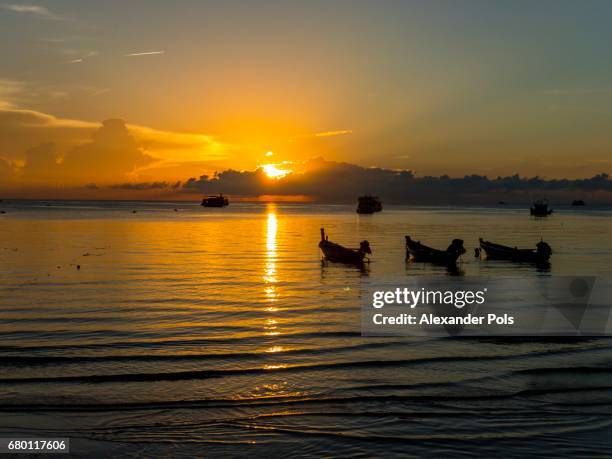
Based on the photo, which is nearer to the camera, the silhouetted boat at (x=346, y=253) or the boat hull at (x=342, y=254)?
the silhouetted boat at (x=346, y=253)

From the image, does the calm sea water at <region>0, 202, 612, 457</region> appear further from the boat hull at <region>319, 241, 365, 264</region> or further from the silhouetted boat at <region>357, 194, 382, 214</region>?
the silhouetted boat at <region>357, 194, 382, 214</region>

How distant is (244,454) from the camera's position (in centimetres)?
966

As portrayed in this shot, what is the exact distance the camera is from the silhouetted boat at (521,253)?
1695 inches

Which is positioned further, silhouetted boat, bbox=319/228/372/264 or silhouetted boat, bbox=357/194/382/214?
silhouetted boat, bbox=357/194/382/214

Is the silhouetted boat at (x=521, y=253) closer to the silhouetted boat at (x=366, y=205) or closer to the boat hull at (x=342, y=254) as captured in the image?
the boat hull at (x=342, y=254)

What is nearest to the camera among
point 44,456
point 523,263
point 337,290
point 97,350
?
point 44,456

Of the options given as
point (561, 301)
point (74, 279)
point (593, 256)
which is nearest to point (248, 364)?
point (561, 301)

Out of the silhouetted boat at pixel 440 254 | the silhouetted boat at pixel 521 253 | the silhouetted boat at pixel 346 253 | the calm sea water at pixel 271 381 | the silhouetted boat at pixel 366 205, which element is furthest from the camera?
the silhouetted boat at pixel 366 205

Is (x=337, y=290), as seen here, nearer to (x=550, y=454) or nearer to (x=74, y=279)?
(x=74, y=279)

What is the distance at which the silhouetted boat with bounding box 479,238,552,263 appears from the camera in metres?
43.1

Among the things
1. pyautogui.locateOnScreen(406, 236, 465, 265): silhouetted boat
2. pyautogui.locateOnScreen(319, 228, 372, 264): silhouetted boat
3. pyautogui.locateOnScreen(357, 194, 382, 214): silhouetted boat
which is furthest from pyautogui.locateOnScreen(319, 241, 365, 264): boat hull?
pyautogui.locateOnScreen(357, 194, 382, 214): silhouetted boat

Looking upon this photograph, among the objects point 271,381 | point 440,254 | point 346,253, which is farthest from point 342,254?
point 271,381

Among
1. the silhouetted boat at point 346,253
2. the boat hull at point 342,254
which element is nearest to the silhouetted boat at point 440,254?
the silhouetted boat at point 346,253

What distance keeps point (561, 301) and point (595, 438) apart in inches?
680
